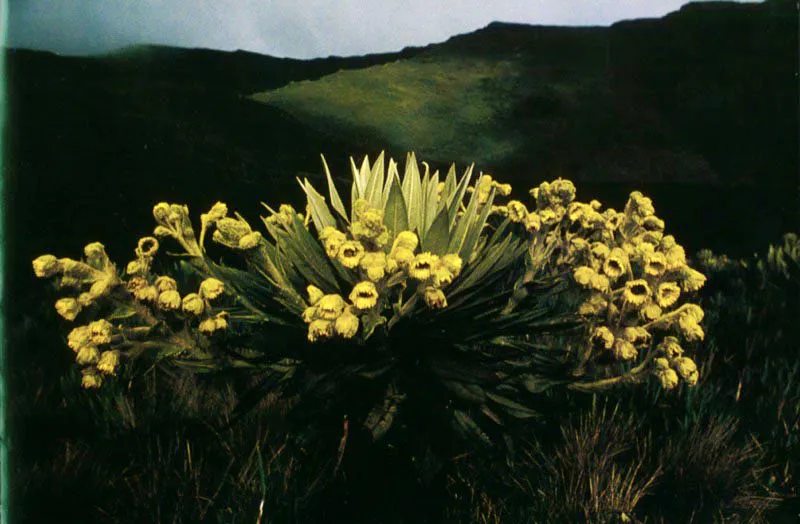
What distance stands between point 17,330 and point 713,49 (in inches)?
178

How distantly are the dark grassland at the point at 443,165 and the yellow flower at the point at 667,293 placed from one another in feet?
1.54

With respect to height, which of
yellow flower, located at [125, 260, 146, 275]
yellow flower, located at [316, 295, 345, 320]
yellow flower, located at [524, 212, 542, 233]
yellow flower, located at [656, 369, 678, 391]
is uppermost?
yellow flower, located at [524, 212, 542, 233]

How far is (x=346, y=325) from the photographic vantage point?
206 centimetres

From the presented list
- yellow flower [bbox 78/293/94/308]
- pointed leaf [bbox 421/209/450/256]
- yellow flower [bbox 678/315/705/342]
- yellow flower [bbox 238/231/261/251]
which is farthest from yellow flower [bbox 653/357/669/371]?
yellow flower [bbox 78/293/94/308]

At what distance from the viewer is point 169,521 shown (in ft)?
7.61

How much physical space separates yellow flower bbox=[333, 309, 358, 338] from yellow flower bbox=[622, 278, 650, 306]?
950 millimetres

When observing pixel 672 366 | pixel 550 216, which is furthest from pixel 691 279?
pixel 550 216

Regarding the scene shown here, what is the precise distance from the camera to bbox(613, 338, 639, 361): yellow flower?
7.98 ft

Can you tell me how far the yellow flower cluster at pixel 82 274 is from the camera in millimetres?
2355

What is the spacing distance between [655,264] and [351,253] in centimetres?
109

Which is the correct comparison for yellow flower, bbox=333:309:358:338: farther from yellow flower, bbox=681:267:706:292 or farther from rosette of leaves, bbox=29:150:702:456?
yellow flower, bbox=681:267:706:292

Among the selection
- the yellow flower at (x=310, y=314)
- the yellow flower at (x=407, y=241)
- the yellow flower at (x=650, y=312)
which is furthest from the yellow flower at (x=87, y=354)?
the yellow flower at (x=650, y=312)

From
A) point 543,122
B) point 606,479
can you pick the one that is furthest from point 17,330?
point 543,122

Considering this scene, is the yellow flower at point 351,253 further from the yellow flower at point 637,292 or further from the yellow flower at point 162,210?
the yellow flower at point 637,292
